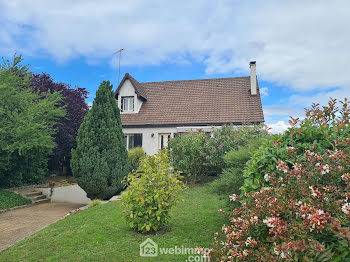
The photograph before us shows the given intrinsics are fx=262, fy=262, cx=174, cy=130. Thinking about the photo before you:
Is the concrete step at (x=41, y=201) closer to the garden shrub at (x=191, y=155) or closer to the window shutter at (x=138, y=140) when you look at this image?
the window shutter at (x=138, y=140)

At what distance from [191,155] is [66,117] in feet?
42.0

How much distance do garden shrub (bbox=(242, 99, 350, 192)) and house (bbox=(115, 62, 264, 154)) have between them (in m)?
14.6

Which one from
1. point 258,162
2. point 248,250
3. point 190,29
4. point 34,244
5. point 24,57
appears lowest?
point 34,244

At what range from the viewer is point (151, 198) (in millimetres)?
6234

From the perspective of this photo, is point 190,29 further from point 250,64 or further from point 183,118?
point 250,64

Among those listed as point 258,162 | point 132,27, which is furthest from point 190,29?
point 258,162

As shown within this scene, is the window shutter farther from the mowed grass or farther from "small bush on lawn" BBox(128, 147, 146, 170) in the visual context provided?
the mowed grass

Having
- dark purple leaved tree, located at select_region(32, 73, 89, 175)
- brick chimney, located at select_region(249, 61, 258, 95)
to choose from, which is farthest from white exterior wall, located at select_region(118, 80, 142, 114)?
brick chimney, located at select_region(249, 61, 258, 95)

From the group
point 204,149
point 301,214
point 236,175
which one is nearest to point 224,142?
point 204,149

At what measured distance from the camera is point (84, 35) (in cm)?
1173

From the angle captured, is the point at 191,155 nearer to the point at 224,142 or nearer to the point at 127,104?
the point at 224,142

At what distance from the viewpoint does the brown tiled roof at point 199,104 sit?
20438 millimetres

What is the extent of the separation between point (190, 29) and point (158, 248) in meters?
8.89

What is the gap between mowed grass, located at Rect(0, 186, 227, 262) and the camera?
543cm
